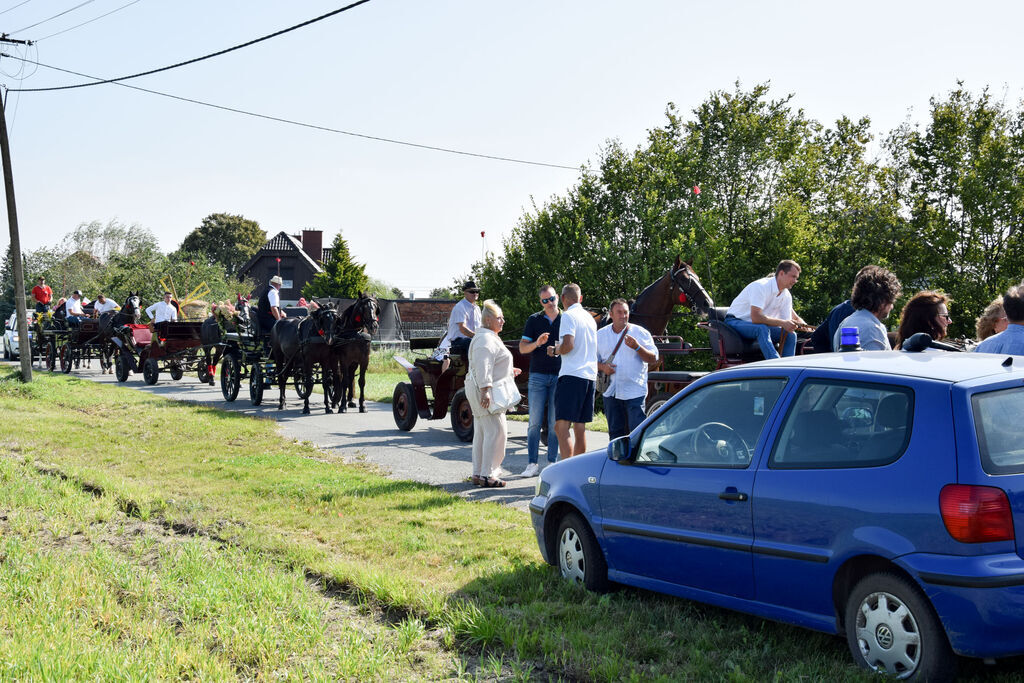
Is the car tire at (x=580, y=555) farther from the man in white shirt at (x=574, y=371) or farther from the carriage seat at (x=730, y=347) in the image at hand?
the carriage seat at (x=730, y=347)

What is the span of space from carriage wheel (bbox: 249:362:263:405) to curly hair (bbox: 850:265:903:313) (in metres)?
14.9

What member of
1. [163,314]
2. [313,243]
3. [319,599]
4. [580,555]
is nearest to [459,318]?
[580,555]

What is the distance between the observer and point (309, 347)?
18125 millimetres

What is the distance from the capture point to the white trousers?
9.58m

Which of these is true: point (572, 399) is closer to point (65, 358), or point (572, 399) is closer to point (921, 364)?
point (921, 364)

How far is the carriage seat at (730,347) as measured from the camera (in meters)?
11.3

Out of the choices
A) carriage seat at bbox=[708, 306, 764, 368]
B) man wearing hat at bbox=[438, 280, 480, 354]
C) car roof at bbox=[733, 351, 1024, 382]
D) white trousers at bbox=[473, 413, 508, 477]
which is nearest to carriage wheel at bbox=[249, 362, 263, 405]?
man wearing hat at bbox=[438, 280, 480, 354]

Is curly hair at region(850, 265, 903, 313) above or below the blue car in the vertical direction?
above

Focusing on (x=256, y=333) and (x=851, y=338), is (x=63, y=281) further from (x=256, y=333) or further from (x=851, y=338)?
(x=851, y=338)

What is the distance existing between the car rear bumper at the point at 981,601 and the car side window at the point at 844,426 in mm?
538

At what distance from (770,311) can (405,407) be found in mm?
6432

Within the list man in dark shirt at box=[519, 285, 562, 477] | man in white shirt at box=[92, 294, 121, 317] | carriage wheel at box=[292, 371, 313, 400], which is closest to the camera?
man in dark shirt at box=[519, 285, 562, 477]

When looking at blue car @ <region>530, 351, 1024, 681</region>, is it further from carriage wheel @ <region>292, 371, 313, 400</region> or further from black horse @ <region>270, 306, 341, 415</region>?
carriage wheel @ <region>292, 371, 313, 400</region>

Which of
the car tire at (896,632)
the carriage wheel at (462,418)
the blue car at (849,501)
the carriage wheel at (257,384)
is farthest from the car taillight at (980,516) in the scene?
the carriage wheel at (257,384)
